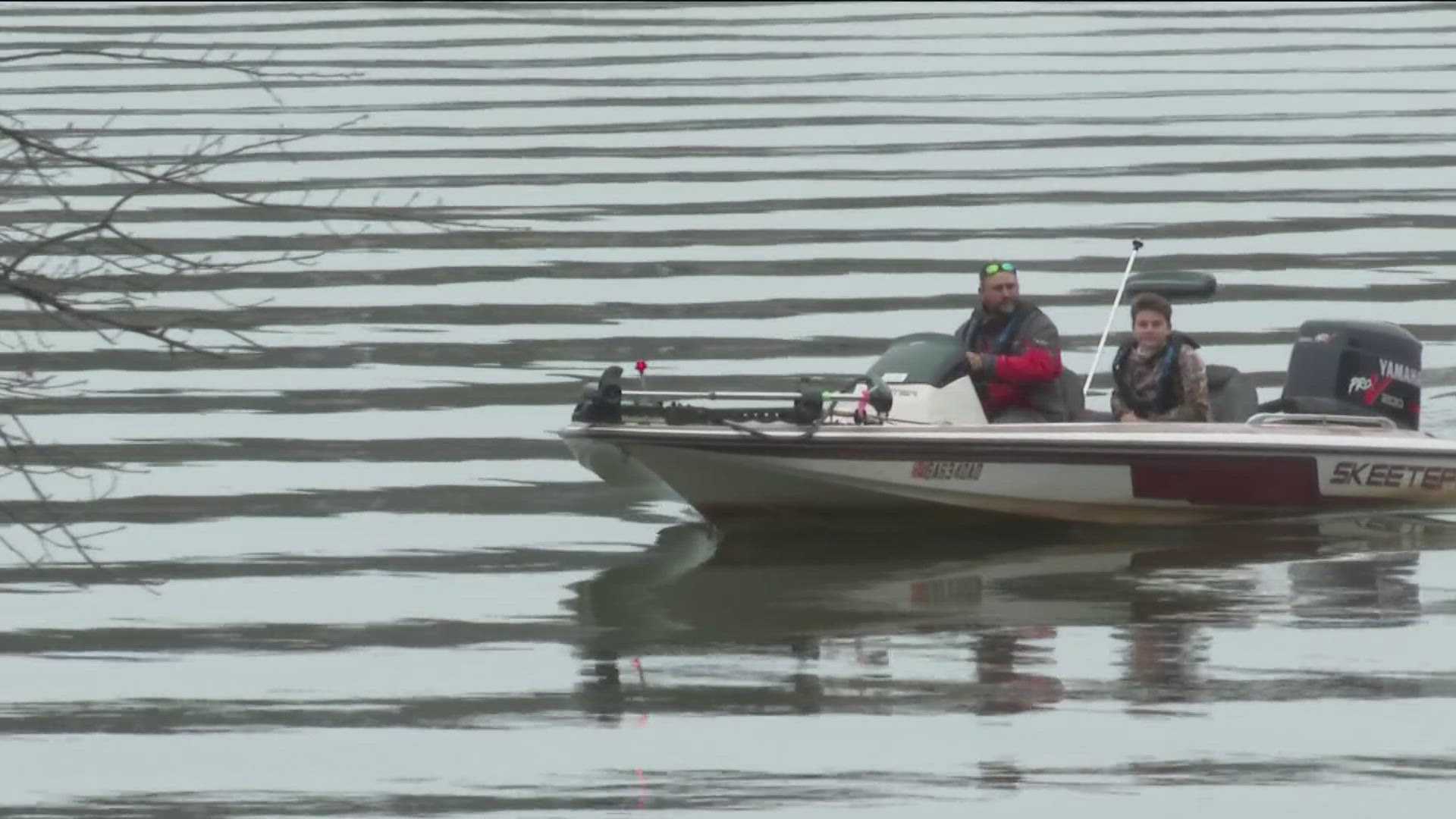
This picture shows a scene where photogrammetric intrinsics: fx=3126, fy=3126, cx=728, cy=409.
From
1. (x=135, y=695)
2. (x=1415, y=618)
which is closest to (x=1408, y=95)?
(x=1415, y=618)

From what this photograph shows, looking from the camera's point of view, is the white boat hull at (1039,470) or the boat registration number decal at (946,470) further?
the boat registration number decal at (946,470)

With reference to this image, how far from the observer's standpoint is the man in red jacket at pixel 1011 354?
13.2 metres

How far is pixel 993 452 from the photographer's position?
12977mm

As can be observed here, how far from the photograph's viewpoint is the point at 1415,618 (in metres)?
11.6

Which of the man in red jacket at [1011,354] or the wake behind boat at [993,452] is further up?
the man in red jacket at [1011,354]

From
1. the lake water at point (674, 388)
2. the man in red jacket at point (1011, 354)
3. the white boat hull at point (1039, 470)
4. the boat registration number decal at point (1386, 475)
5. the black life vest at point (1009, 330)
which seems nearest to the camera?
the lake water at point (674, 388)

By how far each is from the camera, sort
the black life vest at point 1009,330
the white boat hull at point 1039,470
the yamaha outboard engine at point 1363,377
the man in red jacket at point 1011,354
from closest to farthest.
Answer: the white boat hull at point 1039,470
the man in red jacket at point 1011,354
the black life vest at point 1009,330
the yamaha outboard engine at point 1363,377

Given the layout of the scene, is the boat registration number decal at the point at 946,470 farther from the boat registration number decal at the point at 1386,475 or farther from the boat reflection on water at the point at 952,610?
the boat registration number decal at the point at 1386,475

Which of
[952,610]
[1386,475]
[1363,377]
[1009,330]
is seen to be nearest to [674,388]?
[1009,330]

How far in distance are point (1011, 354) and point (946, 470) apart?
2.24 ft

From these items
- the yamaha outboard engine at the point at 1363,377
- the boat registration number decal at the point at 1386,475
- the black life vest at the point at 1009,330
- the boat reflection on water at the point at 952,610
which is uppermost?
the black life vest at the point at 1009,330

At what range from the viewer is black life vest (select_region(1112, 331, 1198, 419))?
1350 centimetres

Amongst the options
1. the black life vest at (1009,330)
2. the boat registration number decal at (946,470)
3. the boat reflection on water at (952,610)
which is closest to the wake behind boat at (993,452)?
the boat registration number decal at (946,470)

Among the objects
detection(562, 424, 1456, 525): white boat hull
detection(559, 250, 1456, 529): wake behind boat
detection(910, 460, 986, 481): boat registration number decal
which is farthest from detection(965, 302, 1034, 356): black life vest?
detection(910, 460, 986, 481): boat registration number decal
